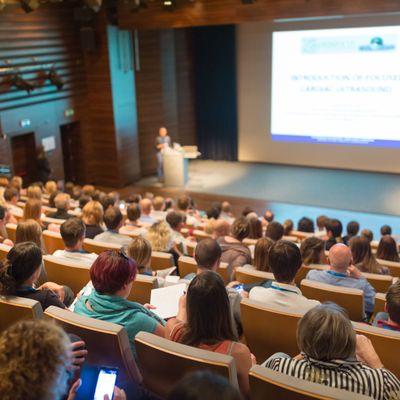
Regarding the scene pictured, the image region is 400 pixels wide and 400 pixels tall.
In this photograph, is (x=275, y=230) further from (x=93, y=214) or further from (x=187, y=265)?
(x=93, y=214)

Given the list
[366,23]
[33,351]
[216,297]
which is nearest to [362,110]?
[366,23]

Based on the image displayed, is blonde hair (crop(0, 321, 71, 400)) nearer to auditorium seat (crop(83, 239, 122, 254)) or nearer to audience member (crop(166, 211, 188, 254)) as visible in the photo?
auditorium seat (crop(83, 239, 122, 254))

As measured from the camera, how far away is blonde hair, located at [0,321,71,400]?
160cm

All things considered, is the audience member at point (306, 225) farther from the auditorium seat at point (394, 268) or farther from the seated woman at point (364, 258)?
the seated woman at point (364, 258)

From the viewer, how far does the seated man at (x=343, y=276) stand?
3928 millimetres

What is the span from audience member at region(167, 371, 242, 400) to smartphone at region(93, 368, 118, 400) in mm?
984

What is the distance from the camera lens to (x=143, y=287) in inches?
136

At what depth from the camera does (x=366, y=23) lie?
36.0 ft

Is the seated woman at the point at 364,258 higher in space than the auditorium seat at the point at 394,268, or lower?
higher

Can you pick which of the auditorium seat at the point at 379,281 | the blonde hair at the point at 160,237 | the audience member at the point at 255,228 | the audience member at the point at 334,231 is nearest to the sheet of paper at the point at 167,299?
the blonde hair at the point at 160,237

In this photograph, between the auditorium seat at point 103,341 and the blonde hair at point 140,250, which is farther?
the blonde hair at point 140,250

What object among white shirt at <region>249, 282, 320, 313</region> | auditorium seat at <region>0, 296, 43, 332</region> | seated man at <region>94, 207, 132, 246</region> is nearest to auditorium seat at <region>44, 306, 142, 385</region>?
auditorium seat at <region>0, 296, 43, 332</region>

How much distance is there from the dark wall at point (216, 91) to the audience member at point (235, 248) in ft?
28.2

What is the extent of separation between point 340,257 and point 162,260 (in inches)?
58.6
